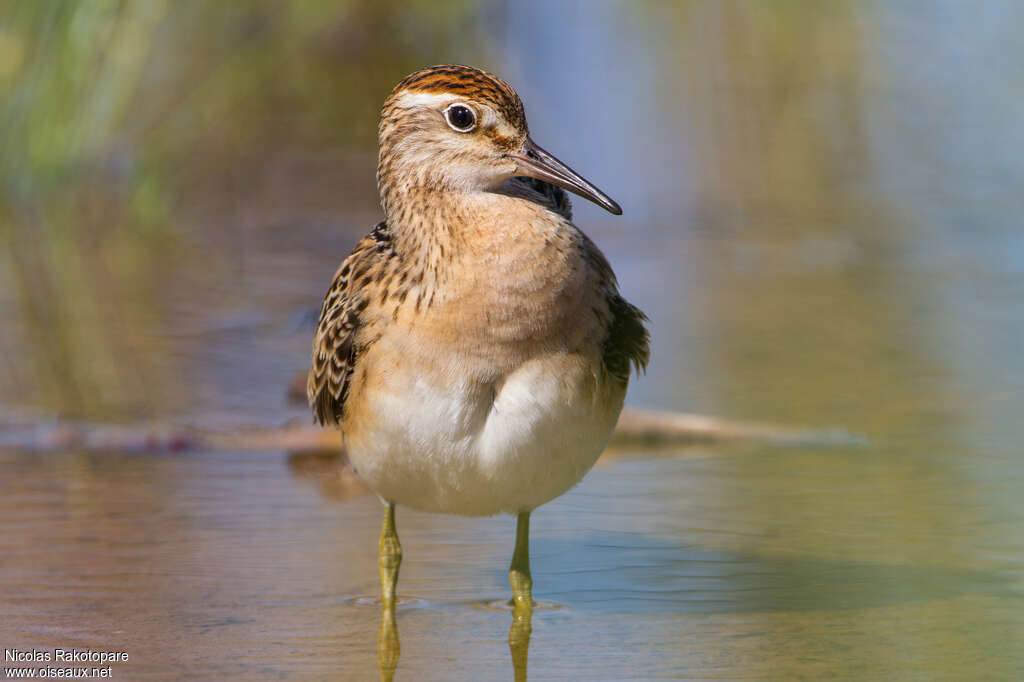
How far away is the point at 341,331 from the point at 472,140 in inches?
33.1

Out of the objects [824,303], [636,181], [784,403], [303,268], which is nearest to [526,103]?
[636,181]

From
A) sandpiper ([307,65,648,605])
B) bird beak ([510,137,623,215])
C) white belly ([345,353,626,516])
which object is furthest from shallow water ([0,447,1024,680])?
bird beak ([510,137,623,215])

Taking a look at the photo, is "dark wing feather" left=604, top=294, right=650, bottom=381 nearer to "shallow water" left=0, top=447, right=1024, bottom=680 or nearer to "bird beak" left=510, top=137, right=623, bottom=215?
"bird beak" left=510, top=137, right=623, bottom=215

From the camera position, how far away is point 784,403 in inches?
344

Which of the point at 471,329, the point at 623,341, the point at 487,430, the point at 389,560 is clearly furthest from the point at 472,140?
the point at 389,560

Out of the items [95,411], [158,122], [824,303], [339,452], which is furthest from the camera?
[158,122]

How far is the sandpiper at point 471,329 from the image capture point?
5699mm

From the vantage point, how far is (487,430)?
569cm

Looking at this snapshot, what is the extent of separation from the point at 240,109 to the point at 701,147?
13.5 feet

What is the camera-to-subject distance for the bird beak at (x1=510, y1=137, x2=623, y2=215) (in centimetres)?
607

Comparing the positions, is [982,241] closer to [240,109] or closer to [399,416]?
[240,109]

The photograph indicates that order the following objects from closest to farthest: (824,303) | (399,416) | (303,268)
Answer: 1. (399,416)
2. (824,303)
3. (303,268)

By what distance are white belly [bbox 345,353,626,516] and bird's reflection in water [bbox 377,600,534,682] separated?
439mm

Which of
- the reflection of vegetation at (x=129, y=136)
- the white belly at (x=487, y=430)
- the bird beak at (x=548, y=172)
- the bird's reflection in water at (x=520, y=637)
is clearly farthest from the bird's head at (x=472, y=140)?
the reflection of vegetation at (x=129, y=136)
